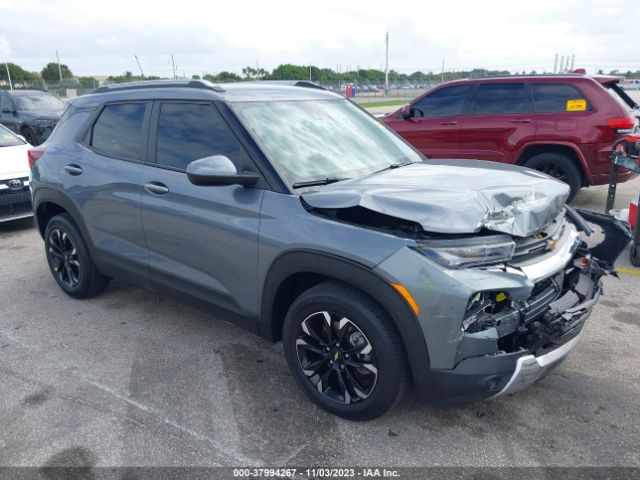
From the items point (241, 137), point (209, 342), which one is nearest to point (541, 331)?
point (241, 137)

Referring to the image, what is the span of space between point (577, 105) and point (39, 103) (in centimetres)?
1381

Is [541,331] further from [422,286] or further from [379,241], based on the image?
[379,241]

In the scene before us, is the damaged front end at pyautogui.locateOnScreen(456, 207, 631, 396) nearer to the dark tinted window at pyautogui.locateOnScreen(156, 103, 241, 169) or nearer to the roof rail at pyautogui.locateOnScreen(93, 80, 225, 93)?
the dark tinted window at pyautogui.locateOnScreen(156, 103, 241, 169)

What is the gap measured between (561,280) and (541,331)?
55 cm

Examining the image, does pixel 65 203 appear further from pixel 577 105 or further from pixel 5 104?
pixel 5 104

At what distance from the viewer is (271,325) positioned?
3.20 meters

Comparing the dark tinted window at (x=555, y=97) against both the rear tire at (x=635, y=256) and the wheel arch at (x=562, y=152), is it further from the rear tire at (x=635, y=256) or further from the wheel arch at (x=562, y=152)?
the rear tire at (x=635, y=256)

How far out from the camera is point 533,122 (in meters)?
7.38

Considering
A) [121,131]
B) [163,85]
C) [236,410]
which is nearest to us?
[236,410]

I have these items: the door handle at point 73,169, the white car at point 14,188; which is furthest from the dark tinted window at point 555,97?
the white car at point 14,188

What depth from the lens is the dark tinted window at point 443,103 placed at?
318 inches

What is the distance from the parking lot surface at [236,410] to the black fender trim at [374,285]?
526mm

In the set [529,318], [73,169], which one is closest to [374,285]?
[529,318]

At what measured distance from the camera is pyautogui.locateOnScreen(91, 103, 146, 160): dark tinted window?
12.8ft
